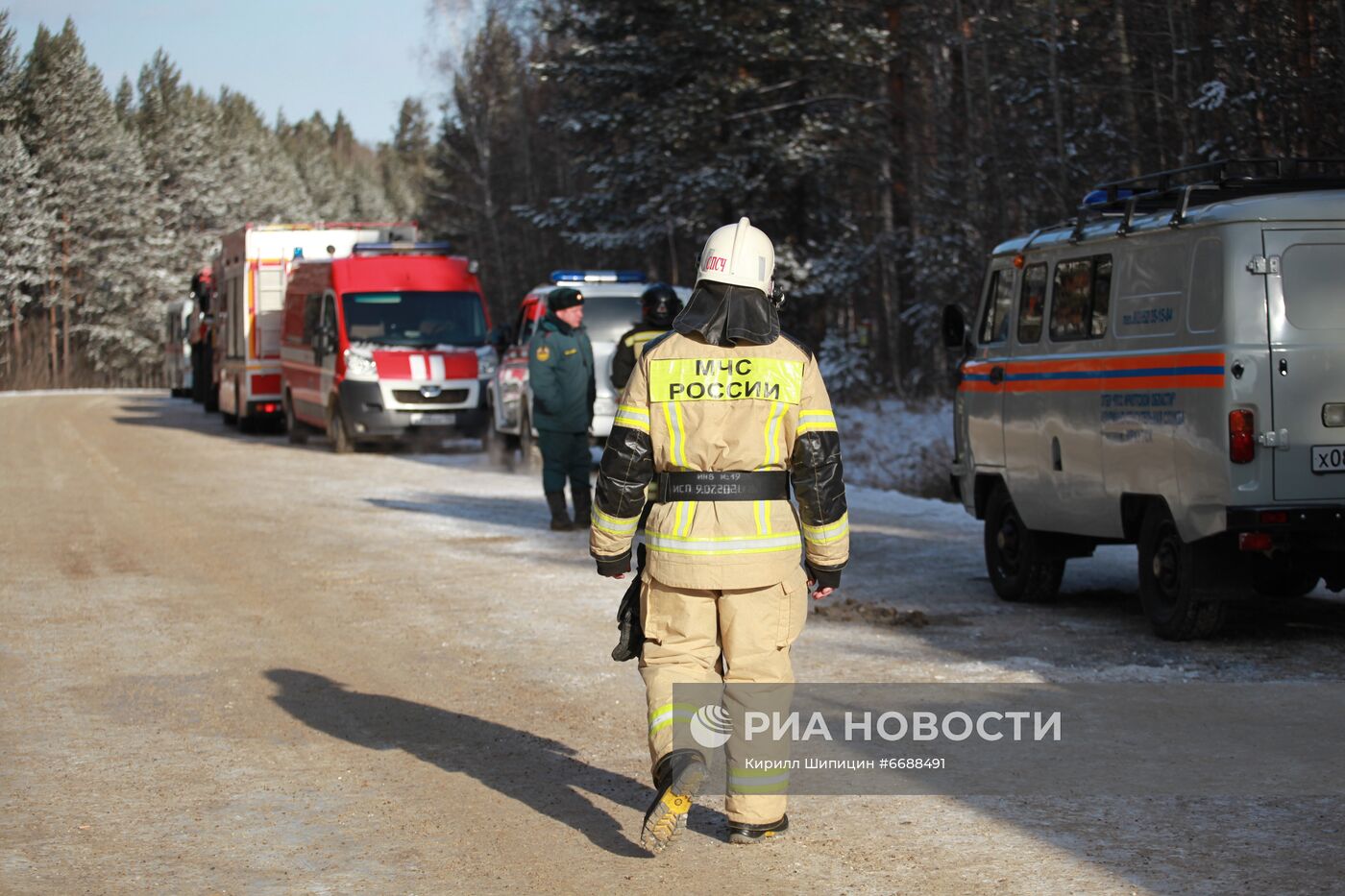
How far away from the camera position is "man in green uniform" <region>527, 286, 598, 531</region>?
1469cm

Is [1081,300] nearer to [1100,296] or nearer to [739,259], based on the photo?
[1100,296]

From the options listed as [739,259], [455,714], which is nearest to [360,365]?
[455,714]

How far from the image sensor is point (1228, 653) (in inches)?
352

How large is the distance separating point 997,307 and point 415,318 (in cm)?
1463

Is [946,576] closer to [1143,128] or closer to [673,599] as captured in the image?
[673,599]

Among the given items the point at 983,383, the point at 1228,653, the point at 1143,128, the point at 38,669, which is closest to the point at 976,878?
the point at 1228,653

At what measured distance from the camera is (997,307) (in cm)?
1130

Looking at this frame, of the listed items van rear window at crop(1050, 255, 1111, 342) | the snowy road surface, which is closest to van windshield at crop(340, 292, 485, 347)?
the snowy road surface

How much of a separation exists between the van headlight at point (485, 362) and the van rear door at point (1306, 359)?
54.5ft

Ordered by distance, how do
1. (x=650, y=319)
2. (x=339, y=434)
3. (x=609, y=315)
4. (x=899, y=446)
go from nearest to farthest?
(x=650, y=319) < (x=609, y=315) < (x=899, y=446) < (x=339, y=434)

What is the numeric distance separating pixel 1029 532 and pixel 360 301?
1533 centimetres

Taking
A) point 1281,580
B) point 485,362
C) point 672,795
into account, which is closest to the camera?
point 672,795

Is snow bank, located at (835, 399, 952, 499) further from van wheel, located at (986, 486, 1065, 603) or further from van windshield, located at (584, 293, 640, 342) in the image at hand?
van wheel, located at (986, 486, 1065, 603)

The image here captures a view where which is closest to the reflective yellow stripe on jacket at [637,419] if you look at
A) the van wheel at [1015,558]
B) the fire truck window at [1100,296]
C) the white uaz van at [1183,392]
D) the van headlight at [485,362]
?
the white uaz van at [1183,392]
